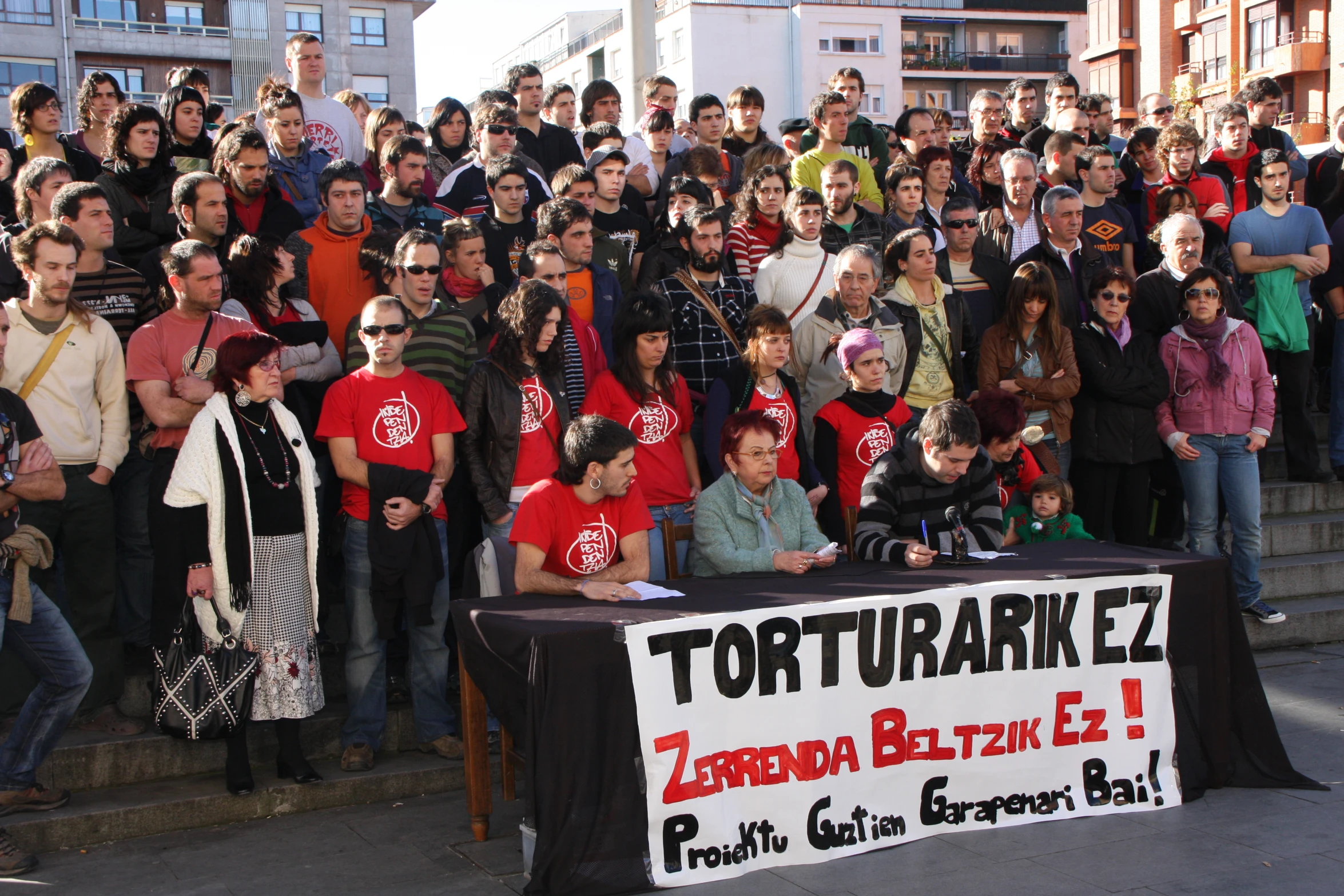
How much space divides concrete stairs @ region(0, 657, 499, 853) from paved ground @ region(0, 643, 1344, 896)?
2.8 inches

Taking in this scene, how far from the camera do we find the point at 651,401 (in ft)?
18.4

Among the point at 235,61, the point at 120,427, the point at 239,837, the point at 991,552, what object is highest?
the point at 235,61

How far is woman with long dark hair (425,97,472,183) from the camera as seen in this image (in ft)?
27.0

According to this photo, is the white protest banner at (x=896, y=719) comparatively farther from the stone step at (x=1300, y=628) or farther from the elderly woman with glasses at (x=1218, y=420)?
the stone step at (x=1300, y=628)

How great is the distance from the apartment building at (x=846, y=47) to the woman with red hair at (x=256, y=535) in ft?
154

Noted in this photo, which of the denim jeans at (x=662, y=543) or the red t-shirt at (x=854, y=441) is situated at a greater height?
the red t-shirt at (x=854, y=441)

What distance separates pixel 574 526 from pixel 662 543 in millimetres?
851

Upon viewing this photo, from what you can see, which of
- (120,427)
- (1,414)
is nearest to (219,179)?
(120,427)

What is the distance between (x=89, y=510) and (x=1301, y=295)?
25.2ft

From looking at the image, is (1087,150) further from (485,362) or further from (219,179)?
(219,179)

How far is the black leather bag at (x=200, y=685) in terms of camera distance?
179 inches

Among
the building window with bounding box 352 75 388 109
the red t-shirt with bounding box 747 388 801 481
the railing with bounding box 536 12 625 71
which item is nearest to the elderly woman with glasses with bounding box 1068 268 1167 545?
the red t-shirt with bounding box 747 388 801 481

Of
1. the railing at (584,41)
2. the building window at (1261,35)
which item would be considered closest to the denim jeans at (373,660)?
the building window at (1261,35)

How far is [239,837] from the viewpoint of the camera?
4.50 metres
